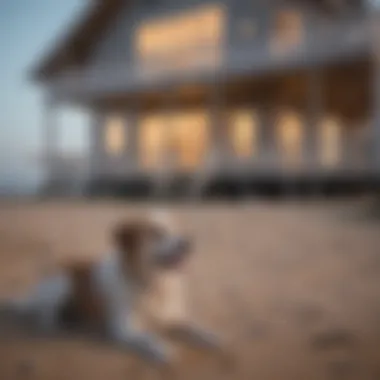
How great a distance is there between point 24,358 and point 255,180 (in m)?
0.62

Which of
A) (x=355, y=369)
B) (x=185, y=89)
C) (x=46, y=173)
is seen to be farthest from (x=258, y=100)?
(x=355, y=369)

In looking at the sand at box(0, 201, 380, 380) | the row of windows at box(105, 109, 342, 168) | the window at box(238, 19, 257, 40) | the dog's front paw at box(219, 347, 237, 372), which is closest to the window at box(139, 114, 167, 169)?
the row of windows at box(105, 109, 342, 168)

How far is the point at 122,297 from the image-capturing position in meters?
1.09

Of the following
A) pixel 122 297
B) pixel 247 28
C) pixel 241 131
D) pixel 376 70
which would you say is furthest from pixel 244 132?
pixel 122 297

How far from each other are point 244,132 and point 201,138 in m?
0.10

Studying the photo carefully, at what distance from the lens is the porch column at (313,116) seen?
3.77 ft

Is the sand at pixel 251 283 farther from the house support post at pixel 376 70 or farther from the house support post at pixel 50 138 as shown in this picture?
the house support post at pixel 376 70

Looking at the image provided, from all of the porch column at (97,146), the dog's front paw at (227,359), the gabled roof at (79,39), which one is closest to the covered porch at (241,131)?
the porch column at (97,146)

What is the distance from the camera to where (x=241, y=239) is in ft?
4.12

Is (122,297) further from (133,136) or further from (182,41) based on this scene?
(182,41)

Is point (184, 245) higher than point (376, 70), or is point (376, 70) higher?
point (376, 70)

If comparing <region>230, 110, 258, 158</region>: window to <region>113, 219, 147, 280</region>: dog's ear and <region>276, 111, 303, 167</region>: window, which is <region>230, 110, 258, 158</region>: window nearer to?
<region>276, 111, 303, 167</region>: window

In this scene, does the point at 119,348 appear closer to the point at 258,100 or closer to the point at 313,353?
the point at 313,353

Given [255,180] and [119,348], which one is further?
[255,180]
